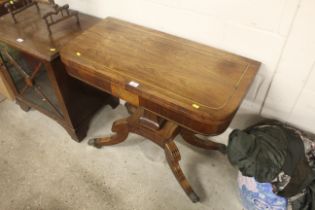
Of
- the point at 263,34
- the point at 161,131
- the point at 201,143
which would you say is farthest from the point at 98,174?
the point at 263,34

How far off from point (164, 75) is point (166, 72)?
0.8 inches

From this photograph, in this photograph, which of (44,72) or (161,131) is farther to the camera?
(44,72)

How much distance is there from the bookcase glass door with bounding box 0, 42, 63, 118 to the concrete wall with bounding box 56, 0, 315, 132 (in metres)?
0.64

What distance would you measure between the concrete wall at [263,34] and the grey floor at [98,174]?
48 centimetres

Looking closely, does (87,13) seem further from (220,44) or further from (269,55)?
(269,55)

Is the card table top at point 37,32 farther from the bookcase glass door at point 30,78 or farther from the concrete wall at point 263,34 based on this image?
the concrete wall at point 263,34

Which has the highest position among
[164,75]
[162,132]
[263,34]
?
[263,34]

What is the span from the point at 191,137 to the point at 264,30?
2.23ft

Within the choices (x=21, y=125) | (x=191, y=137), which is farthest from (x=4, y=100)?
(x=191, y=137)

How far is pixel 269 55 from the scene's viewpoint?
1.06 meters

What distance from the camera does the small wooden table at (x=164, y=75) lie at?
901mm

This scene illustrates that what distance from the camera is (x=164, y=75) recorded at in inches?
39.2

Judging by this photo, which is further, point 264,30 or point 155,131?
point 155,131

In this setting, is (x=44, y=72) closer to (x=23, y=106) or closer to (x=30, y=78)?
(x=30, y=78)
